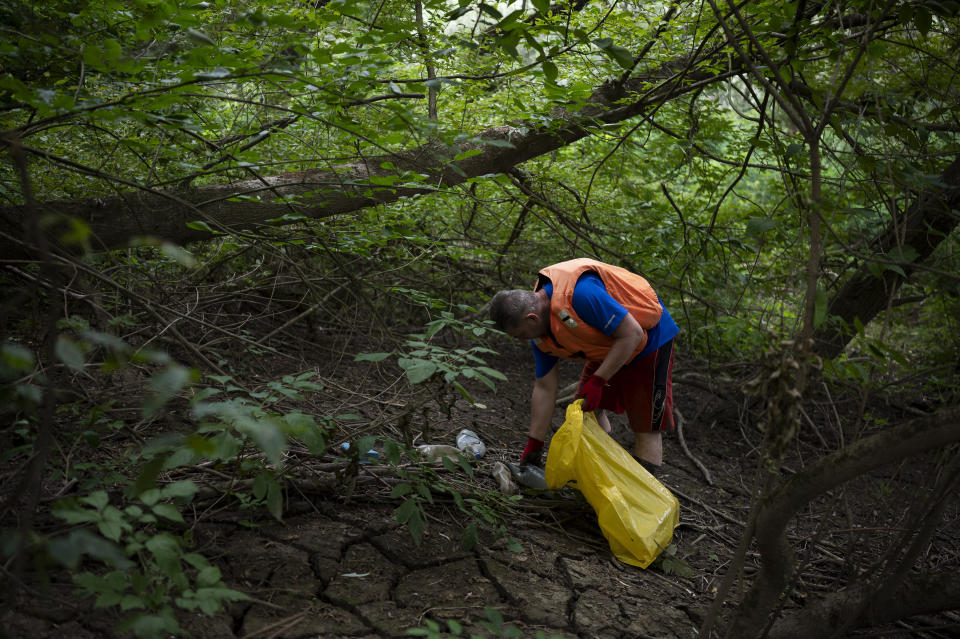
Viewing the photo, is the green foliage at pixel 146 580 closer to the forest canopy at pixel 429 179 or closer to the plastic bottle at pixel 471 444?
the forest canopy at pixel 429 179

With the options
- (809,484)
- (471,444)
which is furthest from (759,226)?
(471,444)

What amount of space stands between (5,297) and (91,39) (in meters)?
1.24

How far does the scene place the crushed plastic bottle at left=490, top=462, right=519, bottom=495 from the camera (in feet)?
9.47

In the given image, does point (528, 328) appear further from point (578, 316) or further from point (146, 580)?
point (146, 580)

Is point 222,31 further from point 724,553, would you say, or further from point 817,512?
point 817,512

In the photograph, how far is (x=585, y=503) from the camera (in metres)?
2.91

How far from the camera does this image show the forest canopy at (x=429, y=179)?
5.36ft

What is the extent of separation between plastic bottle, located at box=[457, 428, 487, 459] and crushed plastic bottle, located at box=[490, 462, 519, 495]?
0.17 meters

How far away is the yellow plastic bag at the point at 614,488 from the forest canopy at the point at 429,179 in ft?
2.30

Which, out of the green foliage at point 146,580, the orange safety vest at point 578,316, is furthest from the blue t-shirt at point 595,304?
the green foliage at point 146,580

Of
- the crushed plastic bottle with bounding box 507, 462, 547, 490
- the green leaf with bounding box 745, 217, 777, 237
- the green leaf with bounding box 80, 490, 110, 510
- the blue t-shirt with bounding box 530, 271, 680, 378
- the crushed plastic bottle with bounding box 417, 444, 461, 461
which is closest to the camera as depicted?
the green leaf with bounding box 80, 490, 110, 510

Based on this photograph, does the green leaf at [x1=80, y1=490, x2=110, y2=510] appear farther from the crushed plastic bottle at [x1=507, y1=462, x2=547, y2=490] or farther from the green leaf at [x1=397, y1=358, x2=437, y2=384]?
the crushed plastic bottle at [x1=507, y1=462, x2=547, y2=490]

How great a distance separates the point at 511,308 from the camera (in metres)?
2.83

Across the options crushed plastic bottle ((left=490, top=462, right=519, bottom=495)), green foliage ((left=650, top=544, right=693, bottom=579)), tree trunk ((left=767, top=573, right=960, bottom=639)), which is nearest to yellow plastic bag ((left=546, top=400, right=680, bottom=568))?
green foliage ((left=650, top=544, right=693, bottom=579))
